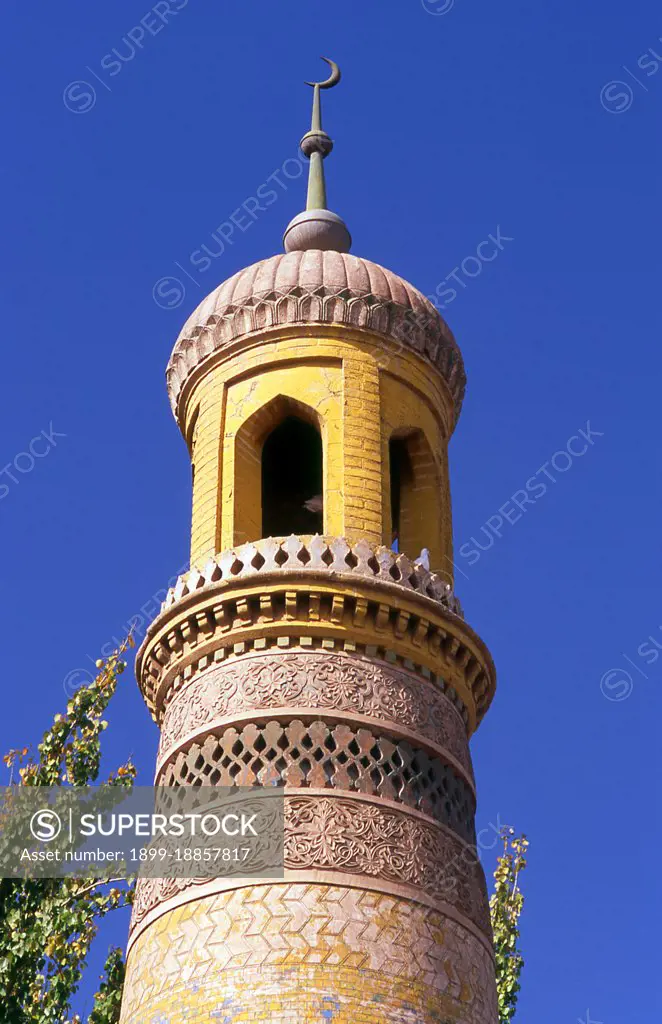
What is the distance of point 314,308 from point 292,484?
255cm

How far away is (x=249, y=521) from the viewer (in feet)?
41.0

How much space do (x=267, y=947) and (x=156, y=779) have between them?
196 cm

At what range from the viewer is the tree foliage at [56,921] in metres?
14.7

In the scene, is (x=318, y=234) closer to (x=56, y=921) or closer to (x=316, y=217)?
(x=316, y=217)

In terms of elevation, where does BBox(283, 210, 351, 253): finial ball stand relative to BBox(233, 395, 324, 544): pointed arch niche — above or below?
above

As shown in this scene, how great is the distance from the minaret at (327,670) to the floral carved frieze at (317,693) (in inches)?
0.6

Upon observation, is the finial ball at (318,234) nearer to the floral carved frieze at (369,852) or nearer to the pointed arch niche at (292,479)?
the pointed arch niche at (292,479)

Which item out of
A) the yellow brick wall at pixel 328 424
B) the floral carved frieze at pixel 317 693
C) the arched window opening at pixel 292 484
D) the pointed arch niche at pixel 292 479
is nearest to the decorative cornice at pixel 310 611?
the floral carved frieze at pixel 317 693

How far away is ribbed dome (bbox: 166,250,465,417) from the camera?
1284 cm

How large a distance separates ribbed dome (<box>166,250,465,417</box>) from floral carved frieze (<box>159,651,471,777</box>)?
295cm

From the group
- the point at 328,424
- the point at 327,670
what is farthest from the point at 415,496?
the point at 327,670

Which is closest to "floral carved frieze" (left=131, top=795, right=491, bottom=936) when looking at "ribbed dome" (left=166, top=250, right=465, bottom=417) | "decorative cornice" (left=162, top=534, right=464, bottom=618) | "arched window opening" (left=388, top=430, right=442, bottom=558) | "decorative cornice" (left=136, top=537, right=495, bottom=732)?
"decorative cornice" (left=136, top=537, right=495, bottom=732)

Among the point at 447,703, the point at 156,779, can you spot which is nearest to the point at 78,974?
the point at 156,779

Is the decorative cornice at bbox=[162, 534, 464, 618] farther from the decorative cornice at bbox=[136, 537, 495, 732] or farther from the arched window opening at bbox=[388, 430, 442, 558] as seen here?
the arched window opening at bbox=[388, 430, 442, 558]
